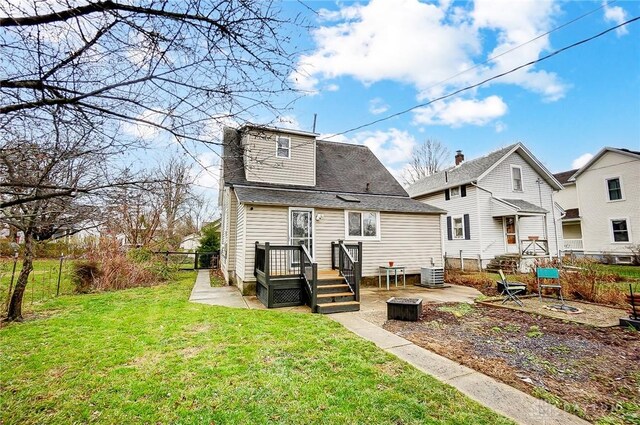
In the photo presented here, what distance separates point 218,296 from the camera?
8.62m

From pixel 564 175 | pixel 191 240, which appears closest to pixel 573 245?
pixel 564 175

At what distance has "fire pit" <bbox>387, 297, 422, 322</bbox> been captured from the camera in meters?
6.08

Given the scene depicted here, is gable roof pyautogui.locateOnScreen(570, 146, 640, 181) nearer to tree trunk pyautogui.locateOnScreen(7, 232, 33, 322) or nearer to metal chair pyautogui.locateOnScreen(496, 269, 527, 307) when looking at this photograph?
metal chair pyautogui.locateOnScreen(496, 269, 527, 307)

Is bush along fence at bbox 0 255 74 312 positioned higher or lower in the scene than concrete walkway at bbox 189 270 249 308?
higher

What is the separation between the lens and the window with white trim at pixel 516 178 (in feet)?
55.0

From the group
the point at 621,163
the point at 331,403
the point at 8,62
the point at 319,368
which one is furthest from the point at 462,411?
the point at 621,163

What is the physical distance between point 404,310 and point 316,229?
467cm

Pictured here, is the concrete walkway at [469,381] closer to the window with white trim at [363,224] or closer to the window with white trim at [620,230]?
the window with white trim at [363,224]

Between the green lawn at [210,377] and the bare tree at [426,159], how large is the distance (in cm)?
2555

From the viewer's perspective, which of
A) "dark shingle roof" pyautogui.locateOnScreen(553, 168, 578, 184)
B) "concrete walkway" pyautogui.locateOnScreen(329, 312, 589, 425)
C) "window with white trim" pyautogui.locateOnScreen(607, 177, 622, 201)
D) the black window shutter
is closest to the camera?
"concrete walkway" pyautogui.locateOnScreen(329, 312, 589, 425)

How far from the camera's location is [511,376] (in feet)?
11.6

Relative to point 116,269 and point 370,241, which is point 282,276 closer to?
point 370,241

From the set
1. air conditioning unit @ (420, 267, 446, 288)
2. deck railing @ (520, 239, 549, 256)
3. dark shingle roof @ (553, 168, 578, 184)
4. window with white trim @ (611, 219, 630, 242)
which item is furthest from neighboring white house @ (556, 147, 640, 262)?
air conditioning unit @ (420, 267, 446, 288)

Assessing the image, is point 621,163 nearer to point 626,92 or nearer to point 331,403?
point 626,92
